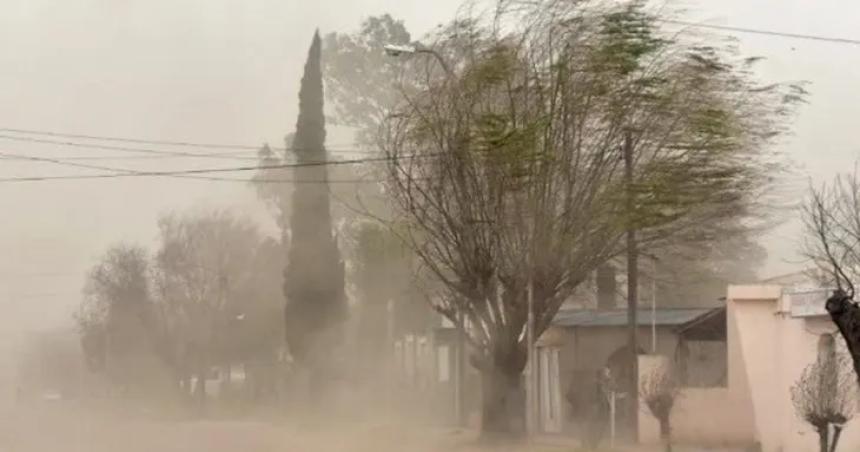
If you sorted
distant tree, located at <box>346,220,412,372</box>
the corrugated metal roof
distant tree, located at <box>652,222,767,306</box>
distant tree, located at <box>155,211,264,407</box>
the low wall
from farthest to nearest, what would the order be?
distant tree, located at <box>155,211,264,407</box>, distant tree, located at <box>346,220,412,372</box>, the corrugated metal roof, the low wall, distant tree, located at <box>652,222,767,306</box>

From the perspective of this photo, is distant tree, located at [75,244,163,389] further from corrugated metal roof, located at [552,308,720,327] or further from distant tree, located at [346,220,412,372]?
corrugated metal roof, located at [552,308,720,327]

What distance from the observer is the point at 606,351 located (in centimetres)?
3431

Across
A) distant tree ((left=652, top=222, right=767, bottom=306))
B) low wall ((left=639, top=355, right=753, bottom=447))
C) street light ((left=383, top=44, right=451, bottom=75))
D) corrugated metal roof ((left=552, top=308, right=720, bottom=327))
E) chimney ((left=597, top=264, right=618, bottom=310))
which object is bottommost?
low wall ((left=639, top=355, right=753, bottom=447))

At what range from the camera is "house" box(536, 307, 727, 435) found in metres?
30.4

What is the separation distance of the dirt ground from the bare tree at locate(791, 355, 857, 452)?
568 cm

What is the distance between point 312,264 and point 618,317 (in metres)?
8.84

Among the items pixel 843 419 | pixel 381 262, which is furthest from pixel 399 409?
pixel 843 419

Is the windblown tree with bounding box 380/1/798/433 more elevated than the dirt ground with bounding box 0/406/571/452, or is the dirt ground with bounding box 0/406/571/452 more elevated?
the windblown tree with bounding box 380/1/798/433

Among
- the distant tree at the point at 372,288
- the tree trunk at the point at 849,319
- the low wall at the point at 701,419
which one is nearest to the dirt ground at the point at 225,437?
the low wall at the point at 701,419

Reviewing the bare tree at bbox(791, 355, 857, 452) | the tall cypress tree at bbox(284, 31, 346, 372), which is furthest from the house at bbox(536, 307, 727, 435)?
the bare tree at bbox(791, 355, 857, 452)

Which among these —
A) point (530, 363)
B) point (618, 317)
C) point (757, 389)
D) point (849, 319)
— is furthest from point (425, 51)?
point (618, 317)

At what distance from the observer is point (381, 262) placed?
36031mm

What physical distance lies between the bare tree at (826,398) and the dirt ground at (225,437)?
568 cm

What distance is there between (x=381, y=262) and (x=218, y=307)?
48.4 feet
